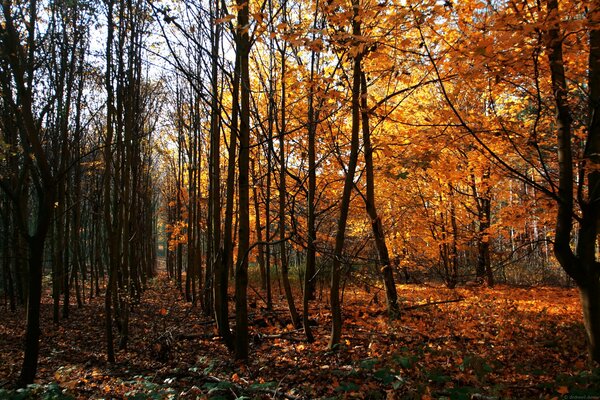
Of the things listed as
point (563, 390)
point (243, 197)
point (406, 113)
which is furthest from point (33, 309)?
point (406, 113)

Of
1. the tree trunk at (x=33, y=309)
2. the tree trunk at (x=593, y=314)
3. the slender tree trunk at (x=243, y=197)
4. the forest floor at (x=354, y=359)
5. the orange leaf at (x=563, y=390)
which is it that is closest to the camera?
the orange leaf at (x=563, y=390)

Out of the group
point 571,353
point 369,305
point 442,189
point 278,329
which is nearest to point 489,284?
point 442,189

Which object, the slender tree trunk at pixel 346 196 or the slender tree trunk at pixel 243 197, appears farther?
the slender tree trunk at pixel 346 196

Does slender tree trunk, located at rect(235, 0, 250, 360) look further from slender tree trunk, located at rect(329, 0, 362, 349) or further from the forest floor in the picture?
slender tree trunk, located at rect(329, 0, 362, 349)

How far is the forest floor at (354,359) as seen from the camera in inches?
145

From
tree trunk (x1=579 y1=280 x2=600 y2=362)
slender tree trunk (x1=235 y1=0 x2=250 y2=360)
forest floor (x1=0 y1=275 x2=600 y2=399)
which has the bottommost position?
forest floor (x1=0 y1=275 x2=600 y2=399)

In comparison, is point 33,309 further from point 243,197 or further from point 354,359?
point 354,359

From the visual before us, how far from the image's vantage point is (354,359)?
5.00 m

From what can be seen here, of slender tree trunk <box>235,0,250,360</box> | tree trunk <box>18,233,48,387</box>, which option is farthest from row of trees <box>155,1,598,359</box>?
tree trunk <box>18,233,48,387</box>

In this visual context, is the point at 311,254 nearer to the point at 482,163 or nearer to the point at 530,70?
the point at 530,70

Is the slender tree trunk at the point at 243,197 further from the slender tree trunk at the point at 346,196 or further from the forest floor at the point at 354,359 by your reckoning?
the slender tree trunk at the point at 346,196

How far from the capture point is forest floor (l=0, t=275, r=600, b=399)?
3682mm

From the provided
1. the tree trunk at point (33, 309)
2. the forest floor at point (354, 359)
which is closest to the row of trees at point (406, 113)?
the forest floor at point (354, 359)

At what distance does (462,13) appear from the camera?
428 centimetres
